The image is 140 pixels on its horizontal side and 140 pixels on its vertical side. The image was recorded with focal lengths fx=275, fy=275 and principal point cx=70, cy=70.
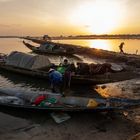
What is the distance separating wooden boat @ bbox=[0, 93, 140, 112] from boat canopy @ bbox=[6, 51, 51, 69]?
307 inches

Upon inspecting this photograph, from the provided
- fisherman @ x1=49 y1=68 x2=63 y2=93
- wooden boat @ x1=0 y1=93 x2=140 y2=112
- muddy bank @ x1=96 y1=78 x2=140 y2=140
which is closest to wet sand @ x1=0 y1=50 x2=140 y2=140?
wooden boat @ x1=0 y1=93 x2=140 y2=112

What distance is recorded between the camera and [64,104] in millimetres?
13938

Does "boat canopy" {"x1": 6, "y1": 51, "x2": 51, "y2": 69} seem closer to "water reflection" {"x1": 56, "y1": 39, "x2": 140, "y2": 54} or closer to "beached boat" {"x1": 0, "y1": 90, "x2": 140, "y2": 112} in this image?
"beached boat" {"x1": 0, "y1": 90, "x2": 140, "y2": 112}

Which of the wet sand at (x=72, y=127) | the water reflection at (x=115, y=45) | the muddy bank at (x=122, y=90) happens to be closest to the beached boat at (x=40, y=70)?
the muddy bank at (x=122, y=90)

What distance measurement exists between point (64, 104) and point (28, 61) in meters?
10.5

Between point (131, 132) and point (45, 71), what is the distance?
12370 mm

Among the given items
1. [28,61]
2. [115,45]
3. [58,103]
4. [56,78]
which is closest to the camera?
[58,103]

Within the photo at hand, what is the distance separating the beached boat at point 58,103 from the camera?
12539 mm

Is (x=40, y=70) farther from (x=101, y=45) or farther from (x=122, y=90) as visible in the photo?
(x=101, y=45)

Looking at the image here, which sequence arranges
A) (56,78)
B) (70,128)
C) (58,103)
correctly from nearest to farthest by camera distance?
1. (70,128)
2. (58,103)
3. (56,78)

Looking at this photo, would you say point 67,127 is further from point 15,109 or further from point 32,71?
point 32,71

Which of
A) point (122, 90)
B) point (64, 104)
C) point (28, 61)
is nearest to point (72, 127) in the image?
point (64, 104)

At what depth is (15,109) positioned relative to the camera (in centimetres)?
1426


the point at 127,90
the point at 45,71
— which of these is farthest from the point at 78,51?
the point at 127,90
